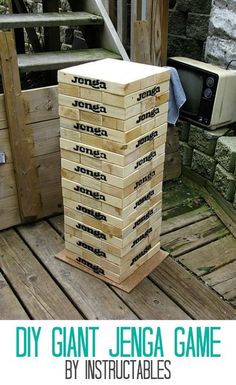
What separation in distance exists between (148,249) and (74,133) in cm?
88

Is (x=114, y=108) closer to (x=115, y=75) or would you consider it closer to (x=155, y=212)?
(x=115, y=75)

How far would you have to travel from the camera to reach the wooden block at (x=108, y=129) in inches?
83.8

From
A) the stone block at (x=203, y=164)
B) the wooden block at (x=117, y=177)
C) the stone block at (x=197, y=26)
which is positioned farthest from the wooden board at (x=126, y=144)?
the stone block at (x=197, y=26)

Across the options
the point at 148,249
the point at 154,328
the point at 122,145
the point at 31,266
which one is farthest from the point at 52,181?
the point at 154,328

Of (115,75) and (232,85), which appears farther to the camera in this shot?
(232,85)

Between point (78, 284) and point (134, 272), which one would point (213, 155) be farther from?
point (78, 284)

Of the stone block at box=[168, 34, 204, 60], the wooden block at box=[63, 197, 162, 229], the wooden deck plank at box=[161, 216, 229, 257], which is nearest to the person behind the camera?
the wooden block at box=[63, 197, 162, 229]

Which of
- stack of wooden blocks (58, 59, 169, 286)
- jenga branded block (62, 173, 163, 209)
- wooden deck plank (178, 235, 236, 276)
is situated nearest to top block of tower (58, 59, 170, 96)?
stack of wooden blocks (58, 59, 169, 286)

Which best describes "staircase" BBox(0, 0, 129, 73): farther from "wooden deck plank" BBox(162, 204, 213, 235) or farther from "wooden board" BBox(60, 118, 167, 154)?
"wooden deck plank" BBox(162, 204, 213, 235)

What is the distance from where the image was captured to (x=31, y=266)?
2.69 metres

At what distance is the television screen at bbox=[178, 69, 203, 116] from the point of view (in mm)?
3293

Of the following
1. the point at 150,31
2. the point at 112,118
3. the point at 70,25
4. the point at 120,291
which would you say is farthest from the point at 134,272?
the point at 70,25

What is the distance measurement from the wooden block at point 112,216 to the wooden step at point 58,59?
39.4 inches

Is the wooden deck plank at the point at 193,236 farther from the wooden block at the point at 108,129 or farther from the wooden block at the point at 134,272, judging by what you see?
the wooden block at the point at 108,129
